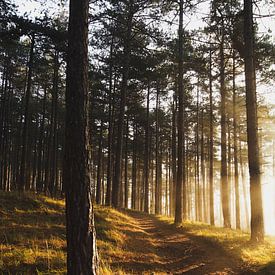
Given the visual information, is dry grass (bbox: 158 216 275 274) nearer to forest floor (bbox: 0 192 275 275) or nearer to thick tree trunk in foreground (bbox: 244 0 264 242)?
forest floor (bbox: 0 192 275 275)

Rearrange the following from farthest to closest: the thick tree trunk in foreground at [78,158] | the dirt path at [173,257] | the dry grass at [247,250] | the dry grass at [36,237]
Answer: the dry grass at [247,250]
the dirt path at [173,257]
the dry grass at [36,237]
the thick tree trunk in foreground at [78,158]

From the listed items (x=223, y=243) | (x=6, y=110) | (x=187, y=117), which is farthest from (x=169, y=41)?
(x=6, y=110)

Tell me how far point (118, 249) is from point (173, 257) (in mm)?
1676

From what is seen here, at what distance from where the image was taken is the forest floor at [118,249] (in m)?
6.32

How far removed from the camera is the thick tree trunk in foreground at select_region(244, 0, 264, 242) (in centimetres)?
970

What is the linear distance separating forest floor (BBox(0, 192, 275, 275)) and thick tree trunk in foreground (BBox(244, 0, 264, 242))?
2.18 feet

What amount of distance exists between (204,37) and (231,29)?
505 cm

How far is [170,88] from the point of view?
26.1 meters

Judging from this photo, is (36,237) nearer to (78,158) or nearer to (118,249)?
(118,249)

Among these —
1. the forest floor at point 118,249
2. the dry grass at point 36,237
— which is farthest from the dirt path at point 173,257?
the dry grass at point 36,237

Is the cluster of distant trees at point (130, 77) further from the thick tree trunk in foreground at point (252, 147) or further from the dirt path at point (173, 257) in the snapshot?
the dirt path at point (173, 257)

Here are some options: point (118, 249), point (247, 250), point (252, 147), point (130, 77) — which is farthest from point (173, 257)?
point (130, 77)

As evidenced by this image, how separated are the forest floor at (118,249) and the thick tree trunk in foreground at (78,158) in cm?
83

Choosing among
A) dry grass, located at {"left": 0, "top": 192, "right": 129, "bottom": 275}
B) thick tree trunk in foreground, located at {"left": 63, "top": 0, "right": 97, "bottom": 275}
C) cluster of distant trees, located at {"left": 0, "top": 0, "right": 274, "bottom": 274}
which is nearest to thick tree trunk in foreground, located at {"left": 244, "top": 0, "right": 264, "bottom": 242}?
cluster of distant trees, located at {"left": 0, "top": 0, "right": 274, "bottom": 274}
